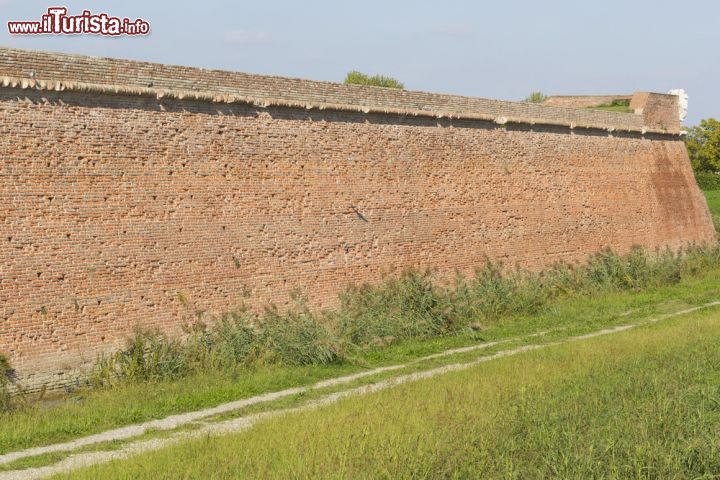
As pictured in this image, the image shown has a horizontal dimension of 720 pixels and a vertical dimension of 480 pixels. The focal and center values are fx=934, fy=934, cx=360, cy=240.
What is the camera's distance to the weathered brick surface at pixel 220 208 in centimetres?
1245

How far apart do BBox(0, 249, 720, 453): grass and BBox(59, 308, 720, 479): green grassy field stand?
1.98 metres

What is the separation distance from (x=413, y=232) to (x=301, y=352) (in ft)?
18.0

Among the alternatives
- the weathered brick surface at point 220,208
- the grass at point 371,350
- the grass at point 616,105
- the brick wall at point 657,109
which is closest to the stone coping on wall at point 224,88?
the weathered brick surface at point 220,208

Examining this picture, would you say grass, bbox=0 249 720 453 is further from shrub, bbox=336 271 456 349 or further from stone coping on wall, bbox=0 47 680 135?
Result: stone coping on wall, bbox=0 47 680 135

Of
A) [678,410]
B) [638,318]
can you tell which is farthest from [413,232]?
[678,410]

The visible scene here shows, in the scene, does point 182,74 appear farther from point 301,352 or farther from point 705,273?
point 705,273

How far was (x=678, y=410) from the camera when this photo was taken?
8.99 m

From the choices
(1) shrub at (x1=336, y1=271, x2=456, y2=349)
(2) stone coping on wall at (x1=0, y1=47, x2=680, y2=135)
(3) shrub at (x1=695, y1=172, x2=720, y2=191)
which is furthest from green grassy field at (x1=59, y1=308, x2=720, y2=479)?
(3) shrub at (x1=695, y1=172, x2=720, y2=191)

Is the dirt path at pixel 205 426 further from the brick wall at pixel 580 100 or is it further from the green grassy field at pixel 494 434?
the brick wall at pixel 580 100

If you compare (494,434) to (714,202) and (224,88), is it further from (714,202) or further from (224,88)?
(714,202)

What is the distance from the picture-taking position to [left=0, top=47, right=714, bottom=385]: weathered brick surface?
40.9 feet

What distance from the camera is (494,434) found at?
827 centimetres

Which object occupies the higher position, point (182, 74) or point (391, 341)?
point (182, 74)

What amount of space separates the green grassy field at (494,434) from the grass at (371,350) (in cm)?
198
